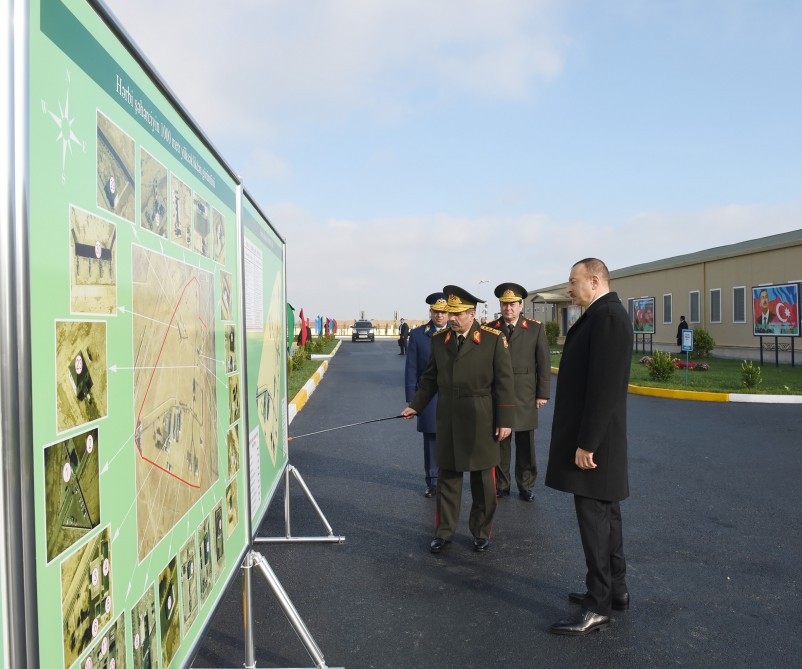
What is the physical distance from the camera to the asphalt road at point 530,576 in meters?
3.33

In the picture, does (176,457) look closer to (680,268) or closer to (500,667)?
(500,667)

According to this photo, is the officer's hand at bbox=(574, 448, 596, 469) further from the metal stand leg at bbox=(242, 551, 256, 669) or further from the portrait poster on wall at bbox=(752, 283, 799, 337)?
the portrait poster on wall at bbox=(752, 283, 799, 337)

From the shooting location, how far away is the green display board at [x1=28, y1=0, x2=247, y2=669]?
51.1 inches

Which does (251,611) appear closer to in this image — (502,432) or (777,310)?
(502,432)

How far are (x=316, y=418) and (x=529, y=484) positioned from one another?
592 centimetres

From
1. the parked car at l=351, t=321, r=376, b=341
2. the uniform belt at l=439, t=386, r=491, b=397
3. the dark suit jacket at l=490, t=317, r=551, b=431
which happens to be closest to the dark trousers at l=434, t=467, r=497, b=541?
the uniform belt at l=439, t=386, r=491, b=397

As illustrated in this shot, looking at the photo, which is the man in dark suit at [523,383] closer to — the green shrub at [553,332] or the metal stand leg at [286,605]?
the metal stand leg at [286,605]

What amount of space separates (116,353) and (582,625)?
9.67 feet

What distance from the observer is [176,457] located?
204 centimetres

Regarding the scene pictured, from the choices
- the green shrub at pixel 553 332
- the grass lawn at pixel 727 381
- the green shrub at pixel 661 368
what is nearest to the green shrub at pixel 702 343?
the grass lawn at pixel 727 381

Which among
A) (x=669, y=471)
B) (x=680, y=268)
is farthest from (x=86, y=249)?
(x=680, y=268)

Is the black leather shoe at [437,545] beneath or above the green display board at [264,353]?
beneath

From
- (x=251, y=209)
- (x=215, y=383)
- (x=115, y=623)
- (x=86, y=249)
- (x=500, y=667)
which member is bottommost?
(x=500, y=667)

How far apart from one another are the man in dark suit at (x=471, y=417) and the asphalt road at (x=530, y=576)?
280 mm
